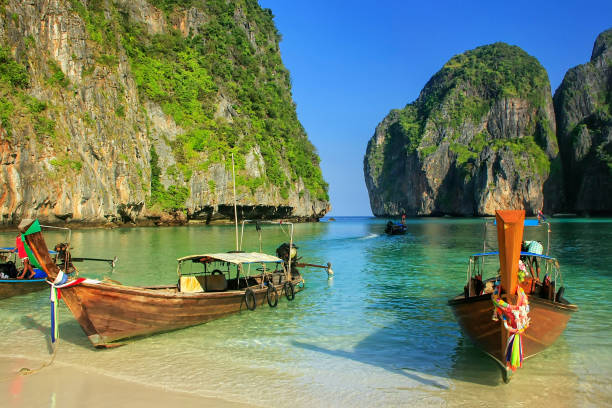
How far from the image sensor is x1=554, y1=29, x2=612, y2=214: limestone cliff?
308 feet

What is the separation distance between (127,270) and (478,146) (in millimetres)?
128598

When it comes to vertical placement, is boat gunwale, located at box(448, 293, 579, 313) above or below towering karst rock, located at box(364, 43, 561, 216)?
below

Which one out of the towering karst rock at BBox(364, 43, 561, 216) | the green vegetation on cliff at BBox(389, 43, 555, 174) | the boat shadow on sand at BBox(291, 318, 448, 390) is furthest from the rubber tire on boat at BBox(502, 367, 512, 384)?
the green vegetation on cliff at BBox(389, 43, 555, 174)

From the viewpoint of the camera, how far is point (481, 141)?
426 feet

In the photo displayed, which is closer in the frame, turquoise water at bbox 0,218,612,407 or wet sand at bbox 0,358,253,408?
wet sand at bbox 0,358,253,408

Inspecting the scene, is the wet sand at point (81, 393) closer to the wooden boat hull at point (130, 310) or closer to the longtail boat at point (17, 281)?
the wooden boat hull at point (130, 310)

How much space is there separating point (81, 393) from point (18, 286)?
8588 millimetres

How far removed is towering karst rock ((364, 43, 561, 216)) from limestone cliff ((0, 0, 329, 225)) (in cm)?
5809

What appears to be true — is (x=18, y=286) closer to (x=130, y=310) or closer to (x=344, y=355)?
(x=130, y=310)

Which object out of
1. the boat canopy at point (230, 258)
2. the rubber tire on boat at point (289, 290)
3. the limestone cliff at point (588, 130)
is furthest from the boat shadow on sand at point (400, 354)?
the limestone cliff at point (588, 130)

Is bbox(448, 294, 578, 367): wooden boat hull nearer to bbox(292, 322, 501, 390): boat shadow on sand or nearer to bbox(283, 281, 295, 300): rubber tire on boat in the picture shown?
bbox(292, 322, 501, 390): boat shadow on sand

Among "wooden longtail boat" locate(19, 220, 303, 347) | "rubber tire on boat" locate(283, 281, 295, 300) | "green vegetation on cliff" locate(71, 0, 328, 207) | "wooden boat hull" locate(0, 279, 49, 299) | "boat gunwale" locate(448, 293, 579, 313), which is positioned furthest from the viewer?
"green vegetation on cliff" locate(71, 0, 328, 207)

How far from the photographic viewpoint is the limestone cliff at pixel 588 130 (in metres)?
93.8

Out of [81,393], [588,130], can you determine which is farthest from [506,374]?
[588,130]
